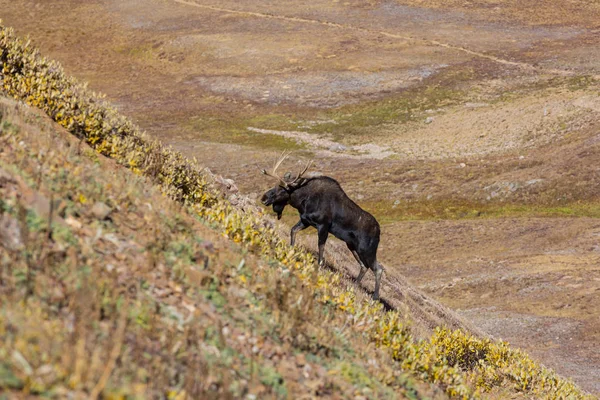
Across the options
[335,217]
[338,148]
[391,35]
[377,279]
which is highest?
[335,217]

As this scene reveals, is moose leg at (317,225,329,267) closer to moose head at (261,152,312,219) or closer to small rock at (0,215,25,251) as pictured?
moose head at (261,152,312,219)

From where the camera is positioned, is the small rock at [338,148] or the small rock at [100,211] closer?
the small rock at [100,211]

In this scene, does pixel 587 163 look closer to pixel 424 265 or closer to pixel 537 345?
pixel 424 265

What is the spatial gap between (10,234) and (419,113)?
46979mm

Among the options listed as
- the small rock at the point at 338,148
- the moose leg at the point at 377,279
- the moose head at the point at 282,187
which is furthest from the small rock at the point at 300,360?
the small rock at the point at 338,148

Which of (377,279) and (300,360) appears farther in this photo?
(377,279)

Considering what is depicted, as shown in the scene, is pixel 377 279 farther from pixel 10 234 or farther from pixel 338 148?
pixel 338 148

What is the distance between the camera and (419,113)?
51.6 meters

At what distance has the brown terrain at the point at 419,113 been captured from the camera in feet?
80.3

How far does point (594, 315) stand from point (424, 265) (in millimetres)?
7986

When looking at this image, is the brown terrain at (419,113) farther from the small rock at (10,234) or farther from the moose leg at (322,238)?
the small rock at (10,234)

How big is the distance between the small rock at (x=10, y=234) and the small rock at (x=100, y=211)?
1133 millimetres

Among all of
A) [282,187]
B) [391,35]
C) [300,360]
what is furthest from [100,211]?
[391,35]

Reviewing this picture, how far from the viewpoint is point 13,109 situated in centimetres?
955
